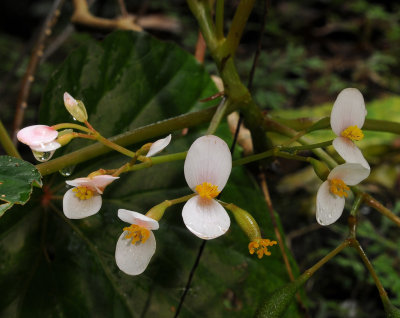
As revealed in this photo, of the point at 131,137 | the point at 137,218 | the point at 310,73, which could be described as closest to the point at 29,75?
the point at 131,137

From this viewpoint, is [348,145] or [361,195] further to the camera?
[361,195]

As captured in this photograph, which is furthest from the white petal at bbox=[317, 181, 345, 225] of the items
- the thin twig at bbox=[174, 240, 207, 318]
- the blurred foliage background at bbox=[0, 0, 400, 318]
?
the blurred foliage background at bbox=[0, 0, 400, 318]

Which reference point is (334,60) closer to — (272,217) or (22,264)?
(272,217)

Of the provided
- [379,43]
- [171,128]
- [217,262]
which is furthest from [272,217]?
[379,43]

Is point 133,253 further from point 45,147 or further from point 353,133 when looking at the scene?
point 353,133

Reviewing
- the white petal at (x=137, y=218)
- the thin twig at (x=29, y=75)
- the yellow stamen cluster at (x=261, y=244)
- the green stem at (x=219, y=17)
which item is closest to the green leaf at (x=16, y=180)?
the white petal at (x=137, y=218)

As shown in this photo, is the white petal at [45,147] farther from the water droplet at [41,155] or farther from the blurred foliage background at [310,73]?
the blurred foliage background at [310,73]
